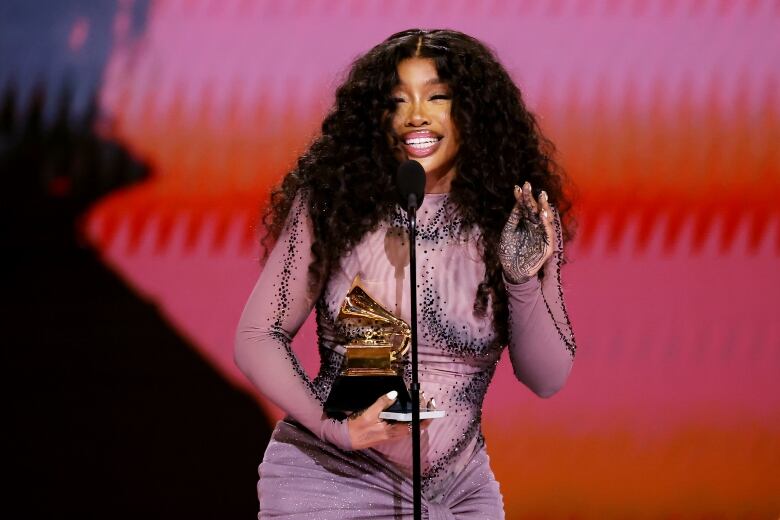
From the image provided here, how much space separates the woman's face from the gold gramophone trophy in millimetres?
305

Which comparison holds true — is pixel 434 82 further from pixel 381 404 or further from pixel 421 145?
pixel 381 404

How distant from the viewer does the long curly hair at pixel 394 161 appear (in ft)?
6.68

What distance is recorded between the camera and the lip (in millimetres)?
2086

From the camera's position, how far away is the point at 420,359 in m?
2.01

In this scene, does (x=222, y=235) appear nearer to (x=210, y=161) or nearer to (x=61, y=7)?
(x=210, y=161)

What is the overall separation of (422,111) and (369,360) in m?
0.51

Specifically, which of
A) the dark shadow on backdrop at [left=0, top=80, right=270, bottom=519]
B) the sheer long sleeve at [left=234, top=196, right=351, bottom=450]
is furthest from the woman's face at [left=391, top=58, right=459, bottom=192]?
the dark shadow on backdrop at [left=0, top=80, right=270, bottom=519]

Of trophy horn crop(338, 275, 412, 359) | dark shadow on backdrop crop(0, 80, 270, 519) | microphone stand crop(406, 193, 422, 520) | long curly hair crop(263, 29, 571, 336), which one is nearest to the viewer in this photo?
microphone stand crop(406, 193, 422, 520)

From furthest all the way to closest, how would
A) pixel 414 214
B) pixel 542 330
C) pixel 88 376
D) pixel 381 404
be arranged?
pixel 88 376 → pixel 542 330 → pixel 381 404 → pixel 414 214

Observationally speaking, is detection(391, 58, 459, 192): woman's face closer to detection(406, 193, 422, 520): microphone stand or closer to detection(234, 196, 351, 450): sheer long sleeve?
detection(234, 196, 351, 450): sheer long sleeve

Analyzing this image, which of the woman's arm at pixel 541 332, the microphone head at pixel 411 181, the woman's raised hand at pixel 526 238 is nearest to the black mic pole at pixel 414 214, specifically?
the microphone head at pixel 411 181

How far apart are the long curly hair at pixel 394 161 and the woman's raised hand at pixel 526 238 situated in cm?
14

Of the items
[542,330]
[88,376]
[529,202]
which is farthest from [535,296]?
[88,376]

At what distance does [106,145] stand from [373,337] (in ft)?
4.55
